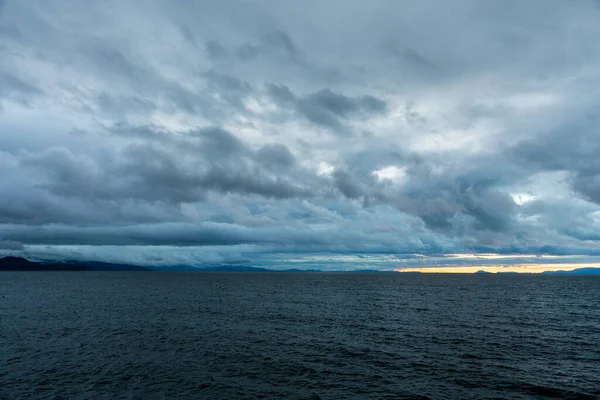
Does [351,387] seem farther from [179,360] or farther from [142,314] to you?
[142,314]

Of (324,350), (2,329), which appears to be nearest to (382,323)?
(324,350)

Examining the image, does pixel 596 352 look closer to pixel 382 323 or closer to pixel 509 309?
pixel 382 323

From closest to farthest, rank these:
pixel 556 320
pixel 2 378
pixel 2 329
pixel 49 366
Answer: pixel 2 378
pixel 49 366
pixel 2 329
pixel 556 320

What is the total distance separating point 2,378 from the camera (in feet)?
119

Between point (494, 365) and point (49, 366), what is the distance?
49085mm

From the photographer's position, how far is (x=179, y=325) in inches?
2589

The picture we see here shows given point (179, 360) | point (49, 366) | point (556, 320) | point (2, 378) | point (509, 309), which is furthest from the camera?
point (509, 309)

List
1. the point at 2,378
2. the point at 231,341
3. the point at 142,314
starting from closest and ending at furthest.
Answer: the point at 2,378 < the point at 231,341 < the point at 142,314

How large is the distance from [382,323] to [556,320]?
122 ft

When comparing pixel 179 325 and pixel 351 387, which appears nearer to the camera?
pixel 351 387

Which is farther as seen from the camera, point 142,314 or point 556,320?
point 142,314

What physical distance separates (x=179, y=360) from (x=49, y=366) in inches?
535

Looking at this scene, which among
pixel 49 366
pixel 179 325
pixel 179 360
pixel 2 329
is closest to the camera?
pixel 49 366

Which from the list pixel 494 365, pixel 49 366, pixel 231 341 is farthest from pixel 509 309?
pixel 49 366
